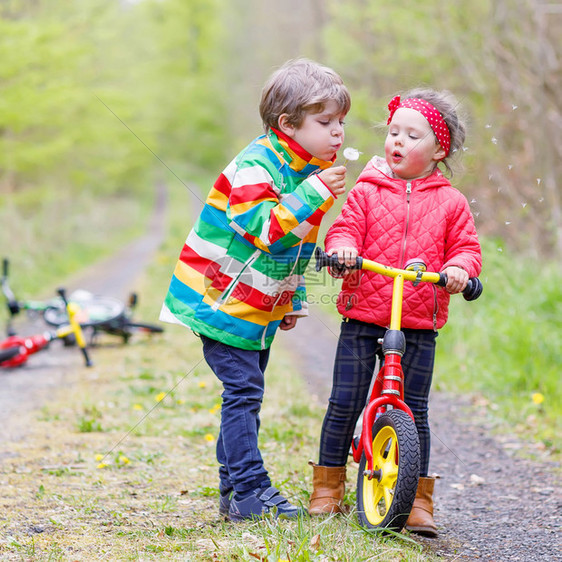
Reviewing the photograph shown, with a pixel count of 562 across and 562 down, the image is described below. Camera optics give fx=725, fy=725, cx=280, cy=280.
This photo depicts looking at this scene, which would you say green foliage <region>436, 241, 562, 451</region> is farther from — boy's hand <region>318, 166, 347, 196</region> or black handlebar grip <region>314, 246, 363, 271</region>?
boy's hand <region>318, 166, 347, 196</region>

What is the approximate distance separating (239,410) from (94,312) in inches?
187

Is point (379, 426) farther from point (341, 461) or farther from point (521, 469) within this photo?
point (521, 469)

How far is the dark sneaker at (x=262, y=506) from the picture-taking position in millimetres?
2844

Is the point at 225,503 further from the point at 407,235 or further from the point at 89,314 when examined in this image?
the point at 89,314

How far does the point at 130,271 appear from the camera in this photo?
601 inches

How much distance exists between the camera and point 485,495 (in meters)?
3.63

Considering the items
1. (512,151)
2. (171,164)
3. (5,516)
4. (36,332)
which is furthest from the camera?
(171,164)

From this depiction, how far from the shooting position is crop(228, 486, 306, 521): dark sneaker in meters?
2.84

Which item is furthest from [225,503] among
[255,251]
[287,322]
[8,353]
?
[8,353]

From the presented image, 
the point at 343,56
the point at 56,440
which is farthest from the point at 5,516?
the point at 343,56

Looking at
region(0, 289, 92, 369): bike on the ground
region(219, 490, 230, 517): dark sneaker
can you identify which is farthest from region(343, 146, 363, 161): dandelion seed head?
region(0, 289, 92, 369): bike on the ground

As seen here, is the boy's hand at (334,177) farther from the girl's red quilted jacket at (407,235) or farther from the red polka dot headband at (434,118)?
the red polka dot headband at (434,118)

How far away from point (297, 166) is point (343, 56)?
11.6 metres

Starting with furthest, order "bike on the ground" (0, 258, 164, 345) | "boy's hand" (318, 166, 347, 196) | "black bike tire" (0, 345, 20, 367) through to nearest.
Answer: "bike on the ground" (0, 258, 164, 345), "black bike tire" (0, 345, 20, 367), "boy's hand" (318, 166, 347, 196)
